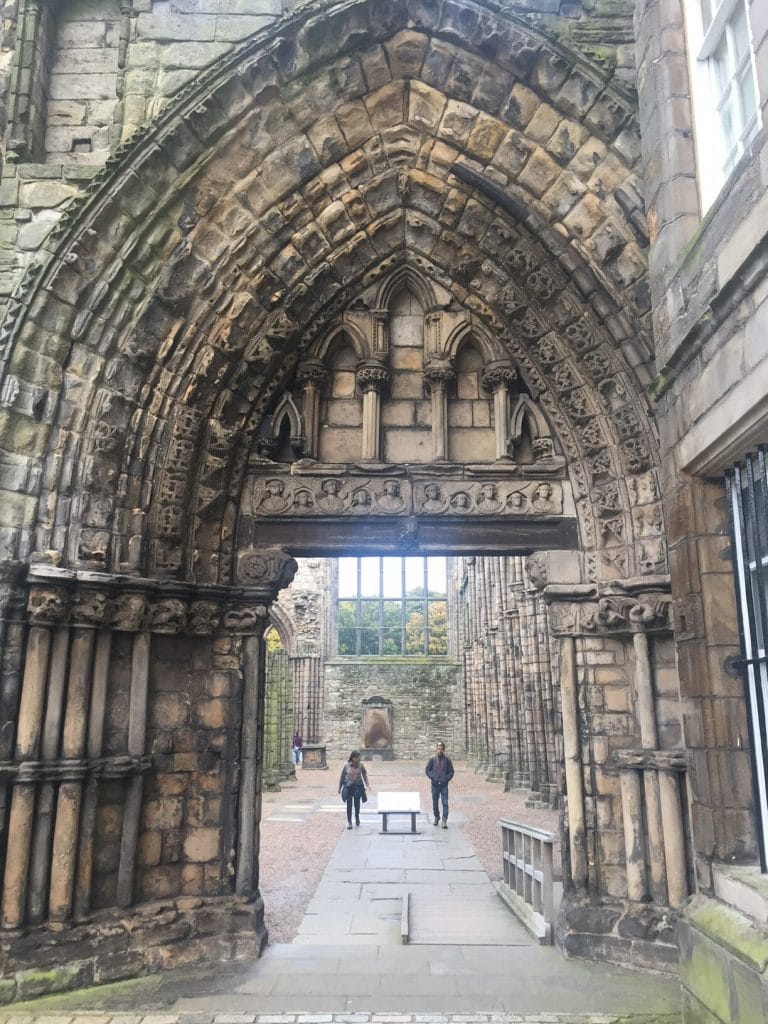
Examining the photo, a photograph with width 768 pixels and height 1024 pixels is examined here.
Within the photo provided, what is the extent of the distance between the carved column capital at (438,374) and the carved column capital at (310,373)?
0.92 m

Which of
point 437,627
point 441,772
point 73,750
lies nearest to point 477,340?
point 73,750

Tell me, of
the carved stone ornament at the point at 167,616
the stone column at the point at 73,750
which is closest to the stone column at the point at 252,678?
the carved stone ornament at the point at 167,616

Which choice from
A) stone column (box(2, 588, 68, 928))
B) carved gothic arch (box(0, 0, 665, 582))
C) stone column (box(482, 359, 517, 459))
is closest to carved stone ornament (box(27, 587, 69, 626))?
stone column (box(2, 588, 68, 928))

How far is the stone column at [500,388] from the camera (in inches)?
269

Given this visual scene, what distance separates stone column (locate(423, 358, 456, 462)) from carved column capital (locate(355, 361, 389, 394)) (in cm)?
39

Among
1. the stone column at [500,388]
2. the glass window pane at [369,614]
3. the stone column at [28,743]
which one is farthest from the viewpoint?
the glass window pane at [369,614]

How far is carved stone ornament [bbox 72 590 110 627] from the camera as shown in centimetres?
548

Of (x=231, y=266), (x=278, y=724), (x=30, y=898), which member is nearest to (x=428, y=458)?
(x=231, y=266)

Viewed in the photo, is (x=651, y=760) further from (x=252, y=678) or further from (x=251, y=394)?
(x=251, y=394)

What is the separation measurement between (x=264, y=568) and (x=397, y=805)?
260 inches

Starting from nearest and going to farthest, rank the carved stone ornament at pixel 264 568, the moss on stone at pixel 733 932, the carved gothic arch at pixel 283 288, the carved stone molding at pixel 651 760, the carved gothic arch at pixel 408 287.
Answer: the moss on stone at pixel 733 932
the carved stone molding at pixel 651 760
the carved gothic arch at pixel 283 288
the carved stone ornament at pixel 264 568
the carved gothic arch at pixel 408 287

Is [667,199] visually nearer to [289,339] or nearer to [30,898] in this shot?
[289,339]

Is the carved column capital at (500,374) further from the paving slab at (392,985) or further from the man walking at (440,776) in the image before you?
the man walking at (440,776)

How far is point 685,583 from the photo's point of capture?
399cm
